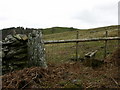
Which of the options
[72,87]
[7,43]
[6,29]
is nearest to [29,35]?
[7,43]

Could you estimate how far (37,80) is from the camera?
212 inches

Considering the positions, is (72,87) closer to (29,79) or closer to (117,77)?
(29,79)

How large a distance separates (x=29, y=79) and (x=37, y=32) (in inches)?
90.3

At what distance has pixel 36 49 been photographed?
6789 mm

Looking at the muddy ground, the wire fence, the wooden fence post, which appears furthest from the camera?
the wire fence

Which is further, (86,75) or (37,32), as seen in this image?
(37,32)

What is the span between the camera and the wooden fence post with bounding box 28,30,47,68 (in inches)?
264

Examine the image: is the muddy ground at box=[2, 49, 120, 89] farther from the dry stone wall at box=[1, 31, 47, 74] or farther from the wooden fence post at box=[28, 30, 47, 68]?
the dry stone wall at box=[1, 31, 47, 74]

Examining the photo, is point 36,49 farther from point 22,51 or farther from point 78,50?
point 78,50

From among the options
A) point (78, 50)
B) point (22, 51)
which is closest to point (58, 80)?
point (22, 51)

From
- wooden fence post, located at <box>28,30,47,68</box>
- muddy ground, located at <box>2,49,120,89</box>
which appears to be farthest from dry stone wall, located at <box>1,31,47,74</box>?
muddy ground, located at <box>2,49,120,89</box>

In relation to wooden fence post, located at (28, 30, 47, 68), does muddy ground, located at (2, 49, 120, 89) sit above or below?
below

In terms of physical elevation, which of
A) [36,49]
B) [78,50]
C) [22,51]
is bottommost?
[78,50]

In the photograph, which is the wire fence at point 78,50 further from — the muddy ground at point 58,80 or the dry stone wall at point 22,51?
the muddy ground at point 58,80
